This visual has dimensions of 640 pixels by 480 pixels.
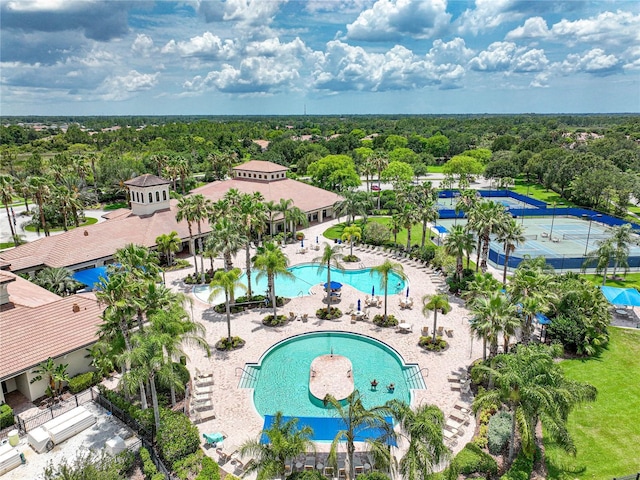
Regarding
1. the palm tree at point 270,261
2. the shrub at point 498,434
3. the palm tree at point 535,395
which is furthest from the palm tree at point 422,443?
the palm tree at point 270,261

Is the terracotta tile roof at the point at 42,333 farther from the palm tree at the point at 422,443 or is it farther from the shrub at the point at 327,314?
the palm tree at the point at 422,443

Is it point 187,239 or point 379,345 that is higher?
point 187,239

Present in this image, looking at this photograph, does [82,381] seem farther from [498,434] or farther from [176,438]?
[498,434]

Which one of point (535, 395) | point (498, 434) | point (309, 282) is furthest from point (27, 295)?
point (535, 395)

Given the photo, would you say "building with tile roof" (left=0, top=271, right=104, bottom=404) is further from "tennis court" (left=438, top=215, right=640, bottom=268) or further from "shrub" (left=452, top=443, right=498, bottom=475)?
"tennis court" (left=438, top=215, right=640, bottom=268)

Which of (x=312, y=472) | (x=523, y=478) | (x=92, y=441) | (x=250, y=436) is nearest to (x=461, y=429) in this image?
(x=523, y=478)

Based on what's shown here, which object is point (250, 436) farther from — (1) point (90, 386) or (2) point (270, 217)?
(2) point (270, 217)
